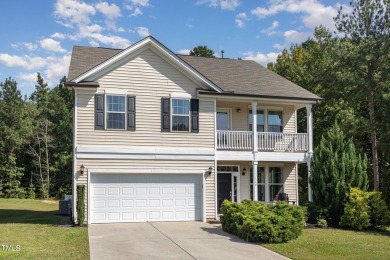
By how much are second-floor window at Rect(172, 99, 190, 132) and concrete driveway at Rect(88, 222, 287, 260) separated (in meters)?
4.35

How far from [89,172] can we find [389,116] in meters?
15.5

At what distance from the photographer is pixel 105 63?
60.4ft

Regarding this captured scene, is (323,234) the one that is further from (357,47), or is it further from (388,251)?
(357,47)

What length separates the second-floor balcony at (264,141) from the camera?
2055 centimetres

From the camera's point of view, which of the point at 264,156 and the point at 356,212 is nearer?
the point at 356,212

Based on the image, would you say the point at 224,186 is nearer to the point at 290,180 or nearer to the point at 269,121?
the point at 290,180

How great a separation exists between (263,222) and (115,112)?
8080 millimetres

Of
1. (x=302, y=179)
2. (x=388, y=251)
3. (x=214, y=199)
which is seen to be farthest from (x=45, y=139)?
(x=388, y=251)

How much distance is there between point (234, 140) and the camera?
20.7m

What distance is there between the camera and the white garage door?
1842 centimetres

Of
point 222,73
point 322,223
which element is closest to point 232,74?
point 222,73

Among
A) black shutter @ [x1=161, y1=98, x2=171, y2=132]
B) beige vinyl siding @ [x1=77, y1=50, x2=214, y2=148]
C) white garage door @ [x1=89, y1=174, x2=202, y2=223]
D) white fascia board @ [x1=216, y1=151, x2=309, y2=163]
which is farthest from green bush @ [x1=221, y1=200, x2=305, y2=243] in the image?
black shutter @ [x1=161, y1=98, x2=171, y2=132]

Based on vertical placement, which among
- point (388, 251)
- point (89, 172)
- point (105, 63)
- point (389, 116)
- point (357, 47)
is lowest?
point (388, 251)

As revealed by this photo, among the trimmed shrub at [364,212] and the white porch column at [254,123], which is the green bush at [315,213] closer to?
the trimmed shrub at [364,212]
